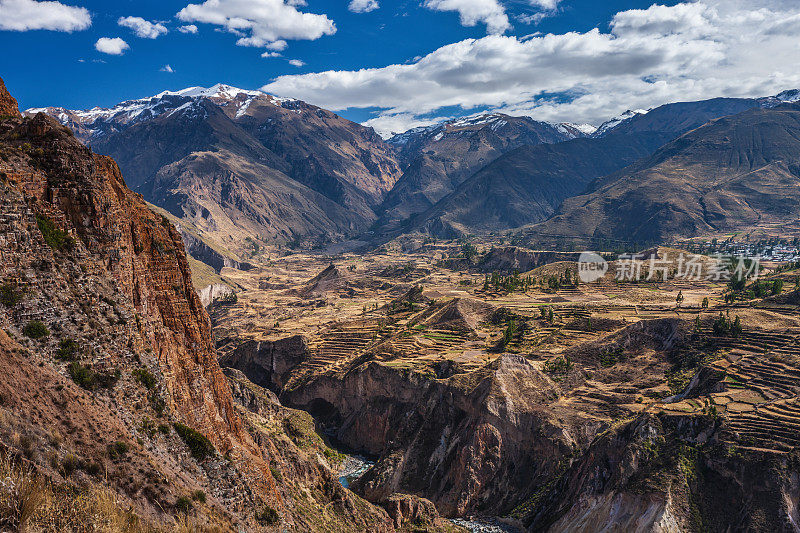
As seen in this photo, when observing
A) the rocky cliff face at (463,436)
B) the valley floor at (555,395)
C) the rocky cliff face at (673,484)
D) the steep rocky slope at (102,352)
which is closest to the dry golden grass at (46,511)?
the steep rocky slope at (102,352)

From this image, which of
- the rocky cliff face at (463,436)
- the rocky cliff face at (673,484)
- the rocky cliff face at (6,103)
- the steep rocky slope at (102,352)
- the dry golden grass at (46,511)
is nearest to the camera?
the dry golden grass at (46,511)

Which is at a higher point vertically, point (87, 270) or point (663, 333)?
point (87, 270)

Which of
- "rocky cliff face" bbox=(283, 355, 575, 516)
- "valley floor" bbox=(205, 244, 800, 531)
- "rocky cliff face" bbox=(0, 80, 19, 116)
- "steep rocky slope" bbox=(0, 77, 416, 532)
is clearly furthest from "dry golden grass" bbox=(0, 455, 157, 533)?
"rocky cliff face" bbox=(283, 355, 575, 516)

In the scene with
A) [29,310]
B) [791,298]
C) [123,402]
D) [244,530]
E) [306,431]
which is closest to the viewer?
[29,310]

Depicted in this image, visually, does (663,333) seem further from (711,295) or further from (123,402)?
(123,402)

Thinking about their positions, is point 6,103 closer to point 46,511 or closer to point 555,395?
point 46,511

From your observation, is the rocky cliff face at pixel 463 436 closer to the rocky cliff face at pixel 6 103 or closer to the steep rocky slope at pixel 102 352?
the steep rocky slope at pixel 102 352

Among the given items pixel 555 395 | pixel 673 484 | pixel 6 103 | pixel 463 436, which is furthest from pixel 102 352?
pixel 555 395

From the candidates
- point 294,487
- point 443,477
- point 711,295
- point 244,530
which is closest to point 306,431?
point 443,477
